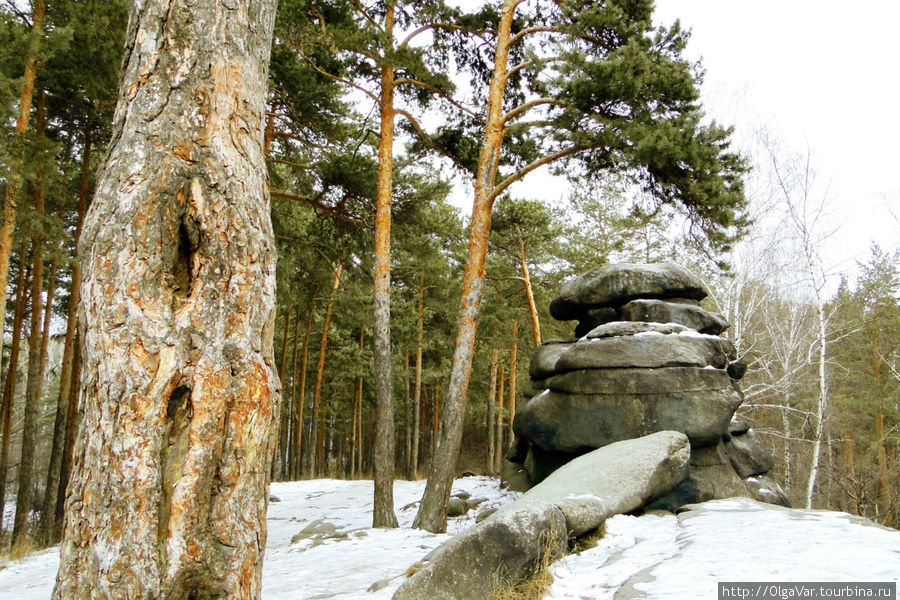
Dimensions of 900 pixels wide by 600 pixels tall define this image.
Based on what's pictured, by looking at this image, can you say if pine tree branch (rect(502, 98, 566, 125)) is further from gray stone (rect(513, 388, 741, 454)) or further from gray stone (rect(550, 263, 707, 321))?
gray stone (rect(513, 388, 741, 454))

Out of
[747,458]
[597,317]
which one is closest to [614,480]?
[747,458]

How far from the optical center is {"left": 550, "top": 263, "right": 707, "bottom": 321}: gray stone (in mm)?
10086

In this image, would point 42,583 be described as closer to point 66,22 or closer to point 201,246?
point 201,246

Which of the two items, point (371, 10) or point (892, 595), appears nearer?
point (892, 595)

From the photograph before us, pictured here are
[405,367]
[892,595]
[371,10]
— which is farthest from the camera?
[405,367]

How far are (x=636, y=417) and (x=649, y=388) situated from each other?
0.50 meters

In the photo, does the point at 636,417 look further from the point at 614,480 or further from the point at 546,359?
the point at 546,359

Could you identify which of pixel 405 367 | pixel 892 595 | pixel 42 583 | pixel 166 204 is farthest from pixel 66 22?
pixel 405 367

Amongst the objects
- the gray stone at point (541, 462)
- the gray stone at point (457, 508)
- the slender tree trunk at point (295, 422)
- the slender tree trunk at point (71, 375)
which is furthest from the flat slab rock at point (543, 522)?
the slender tree trunk at point (295, 422)

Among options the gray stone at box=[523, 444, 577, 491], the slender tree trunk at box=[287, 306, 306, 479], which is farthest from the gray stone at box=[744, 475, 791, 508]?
the slender tree trunk at box=[287, 306, 306, 479]

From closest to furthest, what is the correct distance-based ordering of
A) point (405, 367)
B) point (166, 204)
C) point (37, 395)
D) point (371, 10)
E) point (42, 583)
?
point (166, 204)
point (42, 583)
point (371, 10)
point (37, 395)
point (405, 367)

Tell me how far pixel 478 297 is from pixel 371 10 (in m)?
5.46

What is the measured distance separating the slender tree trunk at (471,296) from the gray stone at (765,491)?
484 cm

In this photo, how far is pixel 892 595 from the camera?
309cm
